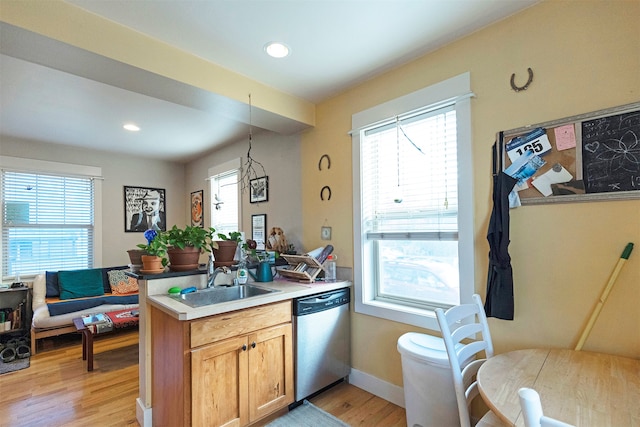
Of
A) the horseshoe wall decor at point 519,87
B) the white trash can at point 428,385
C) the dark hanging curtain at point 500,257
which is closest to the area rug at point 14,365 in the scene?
the white trash can at point 428,385

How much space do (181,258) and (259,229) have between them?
150cm

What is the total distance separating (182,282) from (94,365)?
1834 millimetres

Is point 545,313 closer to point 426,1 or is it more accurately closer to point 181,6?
point 426,1

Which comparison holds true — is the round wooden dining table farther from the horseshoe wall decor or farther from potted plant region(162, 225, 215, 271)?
potted plant region(162, 225, 215, 271)

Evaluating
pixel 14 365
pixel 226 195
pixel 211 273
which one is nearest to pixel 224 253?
pixel 211 273

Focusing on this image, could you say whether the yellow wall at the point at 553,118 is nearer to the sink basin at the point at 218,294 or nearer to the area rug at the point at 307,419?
the area rug at the point at 307,419

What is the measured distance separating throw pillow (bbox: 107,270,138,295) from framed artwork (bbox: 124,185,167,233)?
0.73 m

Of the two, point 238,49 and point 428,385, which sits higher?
point 238,49

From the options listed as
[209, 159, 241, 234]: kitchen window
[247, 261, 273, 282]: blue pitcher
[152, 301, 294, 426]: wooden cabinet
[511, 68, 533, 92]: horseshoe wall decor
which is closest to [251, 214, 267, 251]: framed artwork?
[209, 159, 241, 234]: kitchen window

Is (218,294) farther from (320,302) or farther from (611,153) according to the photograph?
(611,153)

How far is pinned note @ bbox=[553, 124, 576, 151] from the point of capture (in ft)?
5.16

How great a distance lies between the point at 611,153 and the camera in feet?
4.81

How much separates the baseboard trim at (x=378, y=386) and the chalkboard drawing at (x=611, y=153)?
1787 mm

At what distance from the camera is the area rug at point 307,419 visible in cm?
203
